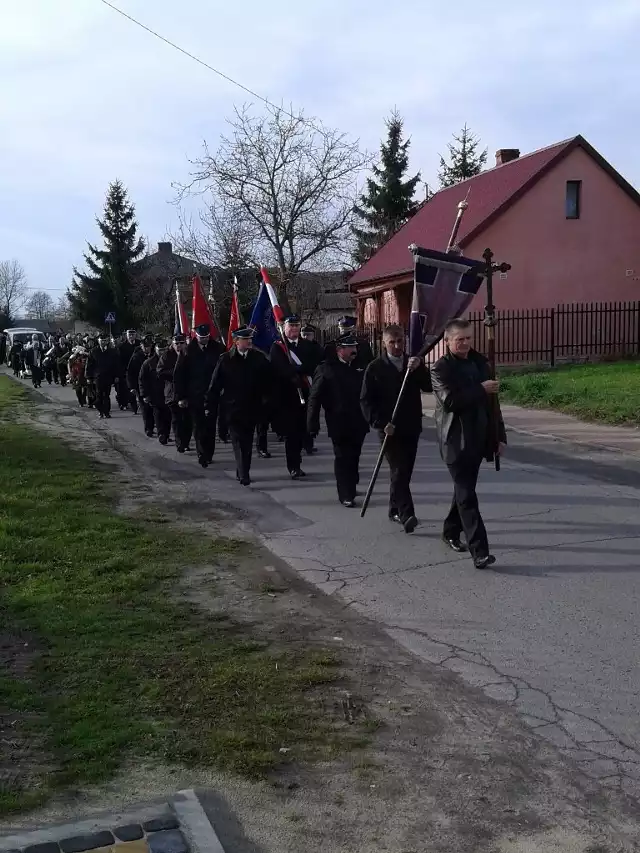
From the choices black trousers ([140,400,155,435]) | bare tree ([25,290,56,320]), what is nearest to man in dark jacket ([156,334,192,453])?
black trousers ([140,400,155,435])

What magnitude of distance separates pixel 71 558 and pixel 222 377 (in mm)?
4051

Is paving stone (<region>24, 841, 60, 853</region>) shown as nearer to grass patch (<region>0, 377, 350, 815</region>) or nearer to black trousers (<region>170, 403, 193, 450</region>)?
grass patch (<region>0, 377, 350, 815</region>)

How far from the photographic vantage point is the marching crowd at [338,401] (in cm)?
661

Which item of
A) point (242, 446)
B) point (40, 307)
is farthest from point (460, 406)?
point (40, 307)

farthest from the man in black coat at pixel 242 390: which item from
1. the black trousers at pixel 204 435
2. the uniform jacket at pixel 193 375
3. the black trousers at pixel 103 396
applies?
the black trousers at pixel 103 396

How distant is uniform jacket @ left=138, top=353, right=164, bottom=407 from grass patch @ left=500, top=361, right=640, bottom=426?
Result: 7311 mm

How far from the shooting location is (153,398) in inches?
594

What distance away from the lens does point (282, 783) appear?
3.56m

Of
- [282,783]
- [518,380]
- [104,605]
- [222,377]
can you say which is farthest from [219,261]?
[282,783]

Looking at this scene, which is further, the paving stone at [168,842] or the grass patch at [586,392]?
the grass patch at [586,392]

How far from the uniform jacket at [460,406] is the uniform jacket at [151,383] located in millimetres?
8833

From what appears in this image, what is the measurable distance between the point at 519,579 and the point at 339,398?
3.23 meters

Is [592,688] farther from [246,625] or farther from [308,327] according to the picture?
[308,327]

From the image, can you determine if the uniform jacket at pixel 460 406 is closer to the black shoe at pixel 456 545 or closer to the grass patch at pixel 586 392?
the black shoe at pixel 456 545
